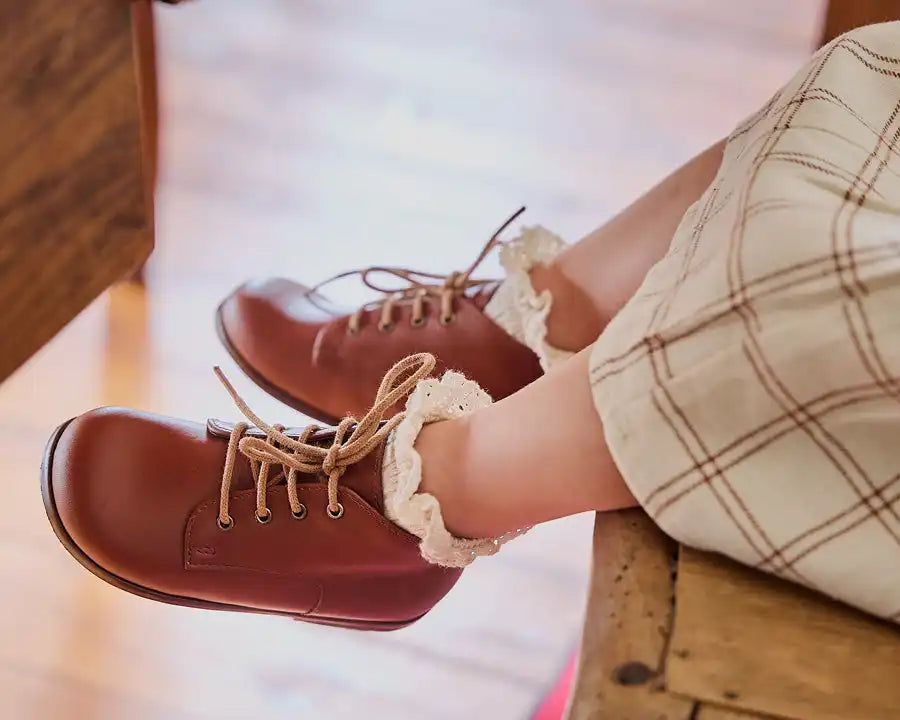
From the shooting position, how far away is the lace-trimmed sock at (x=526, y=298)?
2.55ft

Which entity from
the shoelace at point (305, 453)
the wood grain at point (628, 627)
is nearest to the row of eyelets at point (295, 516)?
the shoelace at point (305, 453)

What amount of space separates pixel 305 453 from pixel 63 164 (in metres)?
0.29

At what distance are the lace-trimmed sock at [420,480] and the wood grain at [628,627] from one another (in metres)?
0.14

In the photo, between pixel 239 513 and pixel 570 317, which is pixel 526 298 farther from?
pixel 239 513

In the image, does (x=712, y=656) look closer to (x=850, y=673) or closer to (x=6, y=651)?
(x=850, y=673)

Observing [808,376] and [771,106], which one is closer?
[808,376]

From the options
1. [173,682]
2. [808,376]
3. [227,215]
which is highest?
[808,376]

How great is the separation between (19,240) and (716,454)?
52 cm

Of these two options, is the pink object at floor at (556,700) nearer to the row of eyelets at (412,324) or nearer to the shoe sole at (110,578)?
the shoe sole at (110,578)

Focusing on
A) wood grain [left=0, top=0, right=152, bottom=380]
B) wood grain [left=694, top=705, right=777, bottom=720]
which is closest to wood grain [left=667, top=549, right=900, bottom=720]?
wood grain [left=694, top=705, right=777, bottom=720]

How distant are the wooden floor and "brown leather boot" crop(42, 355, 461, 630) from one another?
0.49ft

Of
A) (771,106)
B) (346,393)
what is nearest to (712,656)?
(771,106)

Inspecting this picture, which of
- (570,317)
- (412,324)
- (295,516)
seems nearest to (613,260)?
(570,317)

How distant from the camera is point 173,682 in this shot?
79cm
